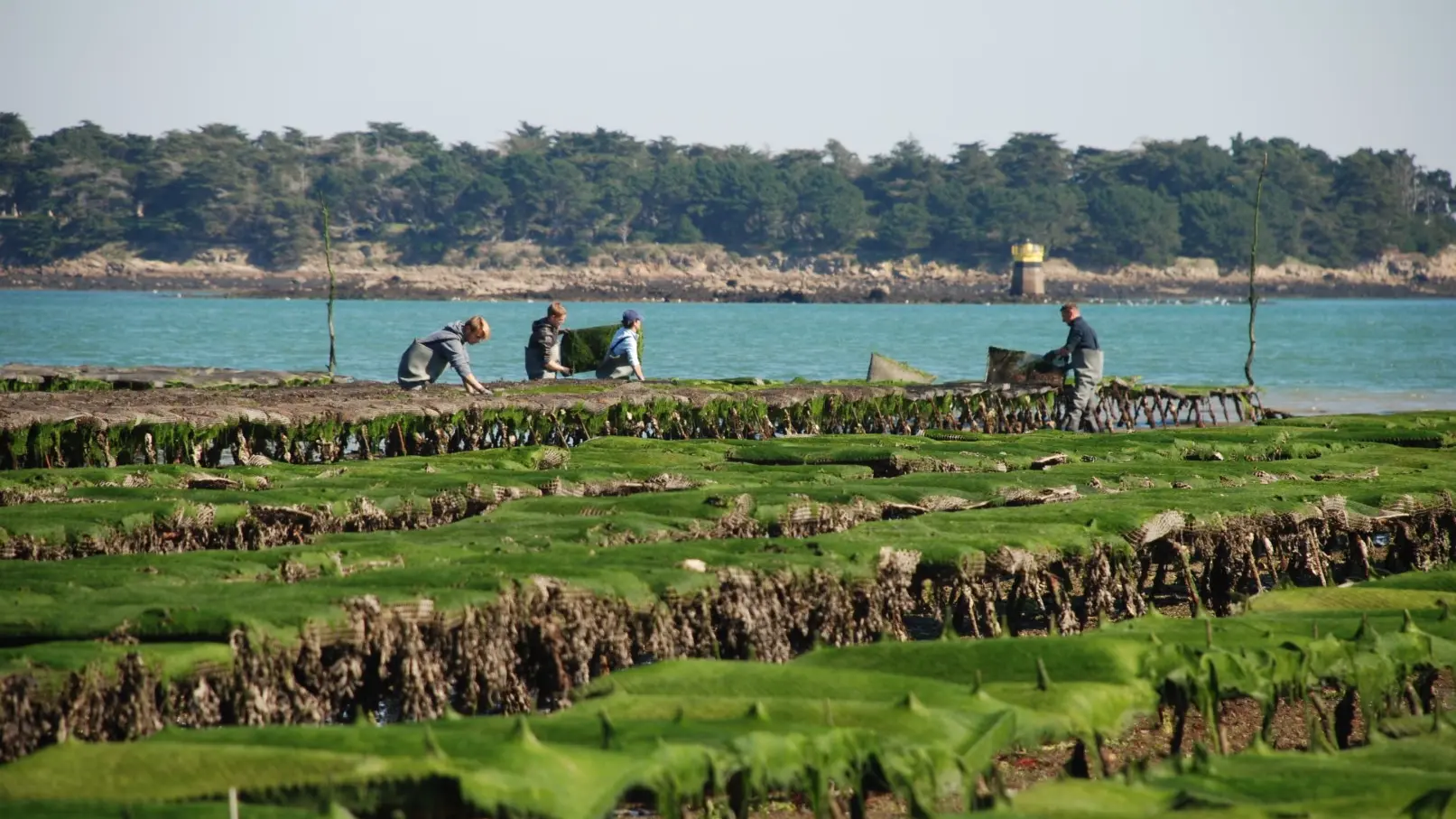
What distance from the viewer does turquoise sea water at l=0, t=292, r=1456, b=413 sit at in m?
57.4

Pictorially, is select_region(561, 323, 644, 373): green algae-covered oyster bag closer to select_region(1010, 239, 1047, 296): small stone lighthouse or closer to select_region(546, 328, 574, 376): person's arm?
select_region(546, 328, 574, 376): person's arm

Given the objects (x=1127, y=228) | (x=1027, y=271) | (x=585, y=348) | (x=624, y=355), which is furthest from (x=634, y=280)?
(x=624, y=355)

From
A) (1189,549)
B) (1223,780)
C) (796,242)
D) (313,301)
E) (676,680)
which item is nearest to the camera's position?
(1223,780)

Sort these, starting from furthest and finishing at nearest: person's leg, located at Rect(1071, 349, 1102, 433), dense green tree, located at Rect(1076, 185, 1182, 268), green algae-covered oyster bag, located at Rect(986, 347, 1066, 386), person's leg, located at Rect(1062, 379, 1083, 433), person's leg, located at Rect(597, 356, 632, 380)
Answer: dense green tree, located at Rect(1076, 185, 1182, 268)
green algae-covered oyster bag, located at Rect(986, 347, 1066, 386)
person's leg, located at Rect(597, 356, 632, 380)
person's leg, located at Rect(1062, 379, 1083, 433)
person's leg, located at Rect(1071, 349, 1102, 433)

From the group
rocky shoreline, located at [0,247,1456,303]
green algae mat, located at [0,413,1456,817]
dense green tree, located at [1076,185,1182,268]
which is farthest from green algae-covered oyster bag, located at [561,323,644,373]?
dense green tree, located at [1076,185,1182,268]

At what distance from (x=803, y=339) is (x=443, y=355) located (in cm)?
6510

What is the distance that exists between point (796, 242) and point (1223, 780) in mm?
149161

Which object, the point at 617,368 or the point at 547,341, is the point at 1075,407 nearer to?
the point at 617,368

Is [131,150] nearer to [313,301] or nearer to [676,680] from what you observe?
[313,301]

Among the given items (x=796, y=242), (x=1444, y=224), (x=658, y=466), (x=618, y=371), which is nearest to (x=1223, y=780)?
(x=658, y=466)

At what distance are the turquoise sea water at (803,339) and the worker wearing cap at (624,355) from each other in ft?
55.1

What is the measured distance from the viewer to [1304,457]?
60.3 ft

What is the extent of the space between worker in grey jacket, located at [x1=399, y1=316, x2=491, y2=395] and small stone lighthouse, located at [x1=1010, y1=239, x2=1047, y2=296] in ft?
390

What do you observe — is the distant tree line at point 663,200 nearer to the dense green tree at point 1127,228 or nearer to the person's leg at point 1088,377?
the dense green tree at point 1127,228
